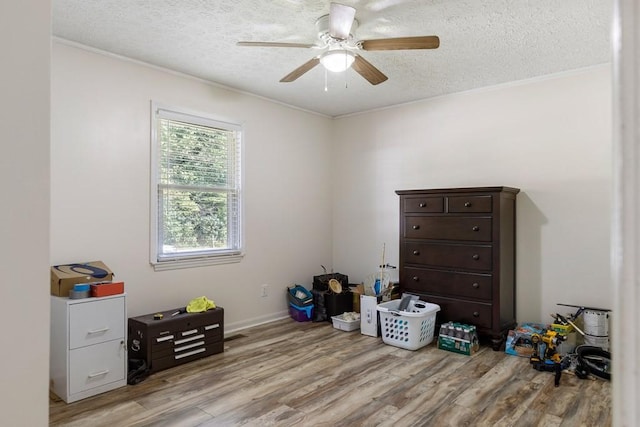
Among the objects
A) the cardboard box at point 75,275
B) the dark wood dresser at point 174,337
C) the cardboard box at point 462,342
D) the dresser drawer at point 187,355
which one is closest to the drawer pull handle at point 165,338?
the dark wood dresser at point 174,337

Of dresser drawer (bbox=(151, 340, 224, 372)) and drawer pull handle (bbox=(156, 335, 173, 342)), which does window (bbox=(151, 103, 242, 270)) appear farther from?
dresser drawer (bbox=(151, 340, 224, 372))

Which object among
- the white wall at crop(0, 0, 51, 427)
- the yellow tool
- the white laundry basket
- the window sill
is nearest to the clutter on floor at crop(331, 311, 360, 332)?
the white laundry basket

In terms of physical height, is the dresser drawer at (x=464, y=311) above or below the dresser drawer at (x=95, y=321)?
below

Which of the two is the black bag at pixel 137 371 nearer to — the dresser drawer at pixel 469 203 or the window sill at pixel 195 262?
the window sill at pixel 195 262

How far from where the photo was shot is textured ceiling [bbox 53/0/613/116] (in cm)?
256

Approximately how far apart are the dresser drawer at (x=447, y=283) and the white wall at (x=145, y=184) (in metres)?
1.46

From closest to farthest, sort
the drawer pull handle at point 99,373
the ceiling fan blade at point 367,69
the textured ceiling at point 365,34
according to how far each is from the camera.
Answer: the textured ceiling at point 365,34, the drawer pull handle at point 99,373, the ceiling fan blade at point 367,69

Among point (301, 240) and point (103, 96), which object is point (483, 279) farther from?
point (103, 96)

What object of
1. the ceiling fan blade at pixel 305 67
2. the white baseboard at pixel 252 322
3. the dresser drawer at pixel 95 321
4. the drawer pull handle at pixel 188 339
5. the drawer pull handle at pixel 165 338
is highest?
the ceiling fan blade at pixel 305 67

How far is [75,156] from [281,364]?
2317mm

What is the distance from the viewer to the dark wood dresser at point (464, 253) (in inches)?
142

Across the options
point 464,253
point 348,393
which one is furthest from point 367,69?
point 348,393

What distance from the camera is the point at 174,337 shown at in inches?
126

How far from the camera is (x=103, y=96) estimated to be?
3.23 m
